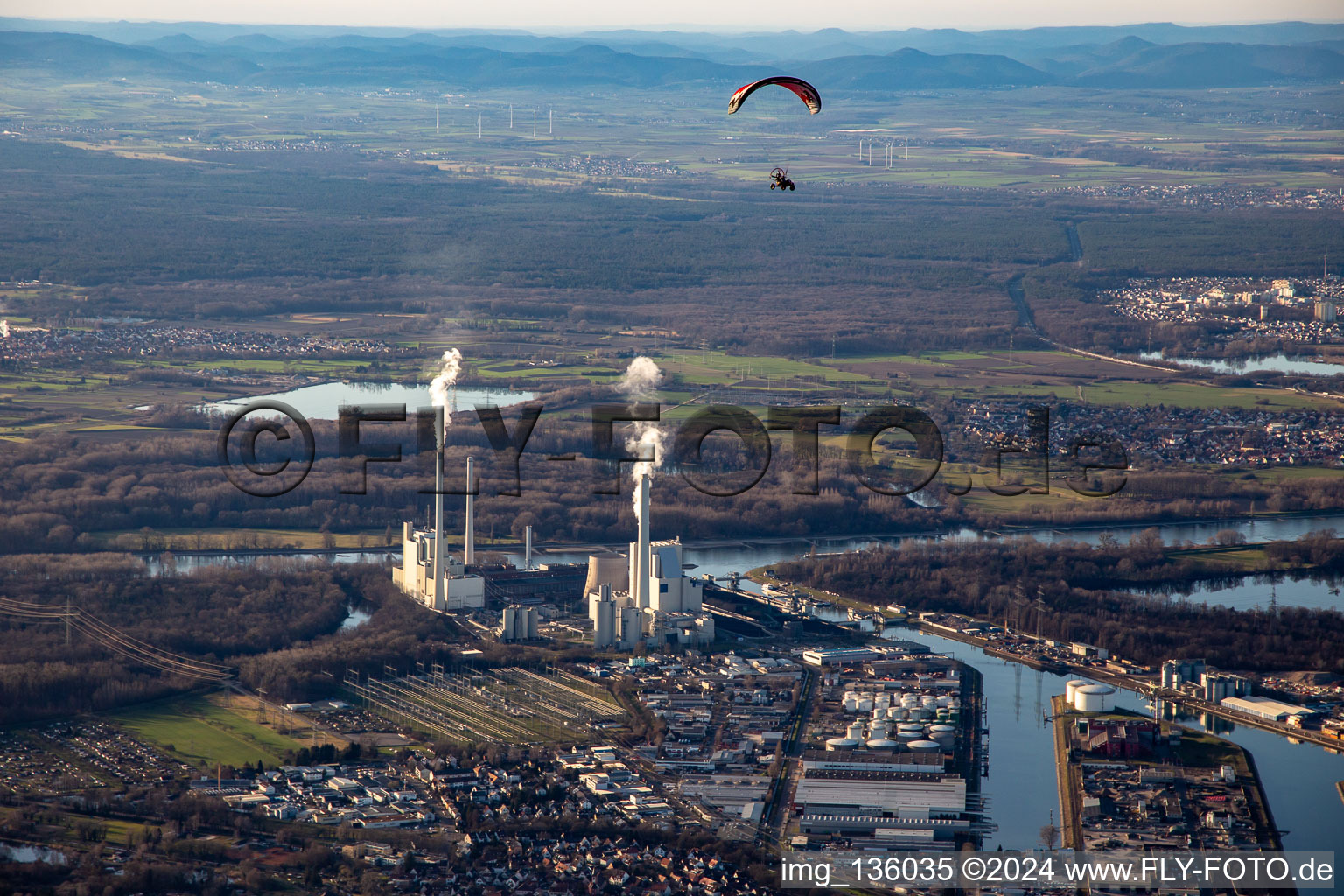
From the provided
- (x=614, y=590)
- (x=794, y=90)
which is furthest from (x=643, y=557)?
(x=794, y=90)

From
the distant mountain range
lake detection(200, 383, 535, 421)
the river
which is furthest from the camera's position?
the distant mountain range

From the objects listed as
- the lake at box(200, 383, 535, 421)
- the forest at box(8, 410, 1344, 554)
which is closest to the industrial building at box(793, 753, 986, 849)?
the forest at box(8, 410, 1344, 554)

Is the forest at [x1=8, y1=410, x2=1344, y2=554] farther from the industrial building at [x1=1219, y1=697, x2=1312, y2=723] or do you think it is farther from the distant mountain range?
the distant mountain range

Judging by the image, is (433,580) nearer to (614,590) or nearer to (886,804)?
(614,590)

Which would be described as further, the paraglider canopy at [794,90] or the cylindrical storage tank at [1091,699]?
the cylindrical storage tank at [1091,699]

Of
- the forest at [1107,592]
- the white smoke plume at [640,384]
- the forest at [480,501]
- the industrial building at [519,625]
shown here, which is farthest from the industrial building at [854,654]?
the white smoke plume at [640,384]

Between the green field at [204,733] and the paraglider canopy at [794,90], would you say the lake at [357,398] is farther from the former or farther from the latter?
the paraglider canopy at [794,90]
